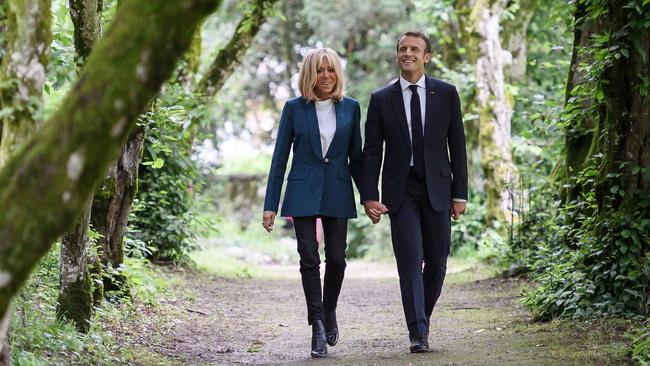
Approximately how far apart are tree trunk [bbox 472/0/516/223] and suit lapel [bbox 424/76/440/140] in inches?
365

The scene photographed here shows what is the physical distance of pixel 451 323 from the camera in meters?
8.16

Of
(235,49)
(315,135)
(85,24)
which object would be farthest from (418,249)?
(235,49)

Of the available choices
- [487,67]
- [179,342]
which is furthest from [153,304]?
[487,67]

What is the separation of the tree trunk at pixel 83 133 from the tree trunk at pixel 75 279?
2.17m

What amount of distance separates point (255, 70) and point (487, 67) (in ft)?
42.7

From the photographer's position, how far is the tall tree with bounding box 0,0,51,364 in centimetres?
405

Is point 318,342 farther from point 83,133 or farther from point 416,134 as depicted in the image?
point 83,133

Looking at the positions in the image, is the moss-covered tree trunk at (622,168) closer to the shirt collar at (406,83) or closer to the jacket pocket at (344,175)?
the shirt collar at (406,83)

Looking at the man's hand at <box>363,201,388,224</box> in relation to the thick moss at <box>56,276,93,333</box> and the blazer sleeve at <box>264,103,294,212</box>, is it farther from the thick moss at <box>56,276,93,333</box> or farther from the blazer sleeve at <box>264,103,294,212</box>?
the thick moss at <box>56,276,93,333</box>

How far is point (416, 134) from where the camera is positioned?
6.41 m

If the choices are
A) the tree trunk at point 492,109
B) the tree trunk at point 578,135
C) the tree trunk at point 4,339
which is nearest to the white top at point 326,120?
the tree trunk at point 4,339

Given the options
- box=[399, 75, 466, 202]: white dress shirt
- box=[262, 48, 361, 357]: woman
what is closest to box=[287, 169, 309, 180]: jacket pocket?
box=[262, 48, 361, 357]: woman

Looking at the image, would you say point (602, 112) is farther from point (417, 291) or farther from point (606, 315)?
point (417, 291)

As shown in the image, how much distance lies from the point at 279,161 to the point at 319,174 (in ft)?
0.97
